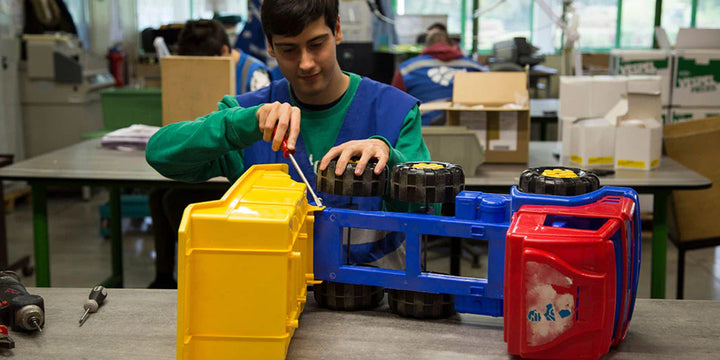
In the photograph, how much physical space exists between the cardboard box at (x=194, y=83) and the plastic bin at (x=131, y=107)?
2.52ft

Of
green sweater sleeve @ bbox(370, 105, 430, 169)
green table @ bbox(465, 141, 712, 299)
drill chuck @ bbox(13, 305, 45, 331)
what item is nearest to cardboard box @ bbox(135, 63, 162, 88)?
green table @ bbox(465, 141, 712, 299)

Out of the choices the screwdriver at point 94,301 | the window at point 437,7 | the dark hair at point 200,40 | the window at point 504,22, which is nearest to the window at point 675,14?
the window at point 504,22

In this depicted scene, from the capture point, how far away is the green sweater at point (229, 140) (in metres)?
1.23

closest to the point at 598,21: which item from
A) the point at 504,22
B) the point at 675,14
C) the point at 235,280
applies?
the point at 675,14

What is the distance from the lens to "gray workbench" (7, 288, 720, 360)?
3.14 ft

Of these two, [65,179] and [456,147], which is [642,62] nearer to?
[456,147]

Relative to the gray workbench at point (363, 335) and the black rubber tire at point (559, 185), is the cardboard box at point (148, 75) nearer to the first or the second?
the gray workbench at point (363, 335)

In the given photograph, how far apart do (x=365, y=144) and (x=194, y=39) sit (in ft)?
6.91

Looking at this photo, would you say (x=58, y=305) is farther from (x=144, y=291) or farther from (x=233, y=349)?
(x=233, y=349)

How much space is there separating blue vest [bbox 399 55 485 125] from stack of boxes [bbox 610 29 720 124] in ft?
2.62

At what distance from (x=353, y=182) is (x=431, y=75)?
2638 millimetres

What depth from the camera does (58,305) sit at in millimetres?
1144

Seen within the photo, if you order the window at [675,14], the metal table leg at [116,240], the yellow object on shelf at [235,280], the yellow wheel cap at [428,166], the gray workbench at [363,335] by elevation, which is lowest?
the metal table leg at [116,240]

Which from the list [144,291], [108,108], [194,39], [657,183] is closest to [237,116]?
[144,291]
